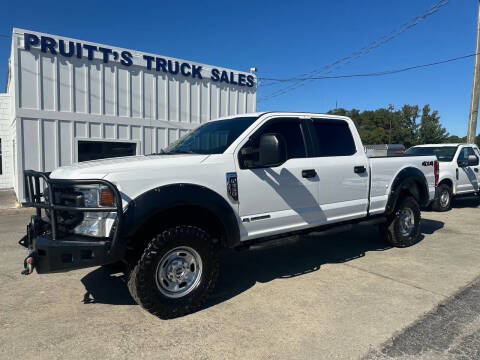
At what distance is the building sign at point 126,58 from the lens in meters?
9.67

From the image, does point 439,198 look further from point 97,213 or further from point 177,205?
point 97,213

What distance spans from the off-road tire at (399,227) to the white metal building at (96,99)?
8175 millimetres

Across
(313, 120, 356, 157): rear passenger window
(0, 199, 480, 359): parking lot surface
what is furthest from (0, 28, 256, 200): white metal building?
(313, 120, 356, 157): rear passenger window

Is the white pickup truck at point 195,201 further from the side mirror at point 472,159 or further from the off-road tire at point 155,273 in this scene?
the side mirror at point 472,159

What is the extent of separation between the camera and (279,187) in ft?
13.4

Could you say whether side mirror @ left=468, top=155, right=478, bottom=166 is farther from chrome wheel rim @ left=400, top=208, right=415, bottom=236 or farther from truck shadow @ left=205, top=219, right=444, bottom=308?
chrome wheel rim @ left=400, top=208, right=415, bottom=236

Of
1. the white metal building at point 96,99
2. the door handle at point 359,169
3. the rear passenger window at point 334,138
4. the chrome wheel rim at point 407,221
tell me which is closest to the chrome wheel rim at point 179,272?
the rear passenger window at point 334,138

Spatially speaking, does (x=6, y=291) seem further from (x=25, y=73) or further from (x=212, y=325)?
(x=25, y=73)

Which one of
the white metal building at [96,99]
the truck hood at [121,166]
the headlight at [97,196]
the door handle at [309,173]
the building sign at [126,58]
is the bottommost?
the headlight at [97,196]

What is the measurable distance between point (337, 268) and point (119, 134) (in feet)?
27.9

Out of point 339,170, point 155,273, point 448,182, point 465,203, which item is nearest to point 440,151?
point 448,182

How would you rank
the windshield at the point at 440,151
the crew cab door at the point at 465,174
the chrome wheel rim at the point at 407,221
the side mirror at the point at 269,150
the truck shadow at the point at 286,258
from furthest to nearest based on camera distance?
the windshield at the point at 440,151 → the crew cab door at the point at 465,174 → the chrome wheel rim at the point at 407,221 → the truck shadow at the point at 286,258 → the side mirror at the point at 269,150

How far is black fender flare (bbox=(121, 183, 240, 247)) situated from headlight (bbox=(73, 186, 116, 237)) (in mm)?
156

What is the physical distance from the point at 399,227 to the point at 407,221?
323 millimetres
